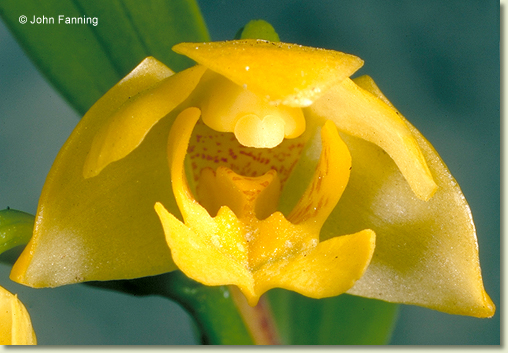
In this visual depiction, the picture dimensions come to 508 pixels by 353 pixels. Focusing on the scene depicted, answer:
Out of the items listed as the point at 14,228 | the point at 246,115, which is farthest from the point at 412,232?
the point at 14,228

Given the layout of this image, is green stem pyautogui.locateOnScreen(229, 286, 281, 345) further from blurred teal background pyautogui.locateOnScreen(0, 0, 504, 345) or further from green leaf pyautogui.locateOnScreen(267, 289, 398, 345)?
blurred teal background pyautogui.locateOnScreen(0, 0, 504, 345)

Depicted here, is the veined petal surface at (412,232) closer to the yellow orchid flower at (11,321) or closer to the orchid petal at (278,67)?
the orchid petal at (278,67)

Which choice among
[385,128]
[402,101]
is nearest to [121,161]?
[385,128]

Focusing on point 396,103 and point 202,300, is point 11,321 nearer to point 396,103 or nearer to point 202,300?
point 202,300

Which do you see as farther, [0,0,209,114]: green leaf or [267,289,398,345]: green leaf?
[267,289,398,345]: green leaf

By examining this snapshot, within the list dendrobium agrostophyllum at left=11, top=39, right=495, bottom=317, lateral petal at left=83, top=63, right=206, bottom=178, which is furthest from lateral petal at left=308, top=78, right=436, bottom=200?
lateral petal at left=83, top=63, right=206, bottom=178

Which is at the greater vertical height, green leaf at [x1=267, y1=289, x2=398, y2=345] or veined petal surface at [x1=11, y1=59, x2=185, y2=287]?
veined petal surface at [x1=11, y1=59, x2=185, y2=287]

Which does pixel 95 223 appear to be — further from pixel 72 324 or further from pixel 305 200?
pixel 72 324

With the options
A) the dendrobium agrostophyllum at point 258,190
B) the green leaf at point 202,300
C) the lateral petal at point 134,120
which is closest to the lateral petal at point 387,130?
the dendrobium agrostophyllum at point 258,190

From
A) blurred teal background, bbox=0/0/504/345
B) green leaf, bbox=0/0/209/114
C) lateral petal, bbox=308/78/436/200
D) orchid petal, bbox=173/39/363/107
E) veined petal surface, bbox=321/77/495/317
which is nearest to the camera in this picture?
orchid petal, bbox=173/39/363/107

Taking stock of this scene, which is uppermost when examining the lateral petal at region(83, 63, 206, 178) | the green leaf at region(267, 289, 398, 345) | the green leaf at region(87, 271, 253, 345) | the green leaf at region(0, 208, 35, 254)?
the lateral petal at region(83, 63, 206, 178)
